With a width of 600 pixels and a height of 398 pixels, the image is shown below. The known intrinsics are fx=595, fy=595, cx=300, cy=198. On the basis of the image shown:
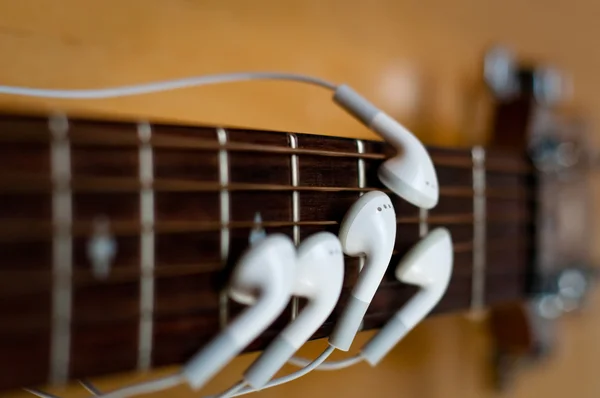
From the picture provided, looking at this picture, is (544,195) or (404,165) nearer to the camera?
(404,165)

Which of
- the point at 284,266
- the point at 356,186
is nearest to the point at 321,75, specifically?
the point at 356,186

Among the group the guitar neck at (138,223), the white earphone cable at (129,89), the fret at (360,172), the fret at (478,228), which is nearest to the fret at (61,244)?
the guitar neck at (138,223)

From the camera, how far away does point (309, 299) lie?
0.38m

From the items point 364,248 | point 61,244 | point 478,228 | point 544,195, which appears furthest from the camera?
point 544,195

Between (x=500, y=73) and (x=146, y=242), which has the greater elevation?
(x=500, y=73)

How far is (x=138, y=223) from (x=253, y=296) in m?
0.08

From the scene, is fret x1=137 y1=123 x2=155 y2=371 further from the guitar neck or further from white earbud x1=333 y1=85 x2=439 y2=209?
white earbud x1=333 y1=85 x2=439 y2=209

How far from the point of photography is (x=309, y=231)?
0.41 metres

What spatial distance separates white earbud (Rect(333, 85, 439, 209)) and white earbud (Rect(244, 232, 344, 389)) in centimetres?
9

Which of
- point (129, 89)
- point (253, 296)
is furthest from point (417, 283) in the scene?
point (129, 89)

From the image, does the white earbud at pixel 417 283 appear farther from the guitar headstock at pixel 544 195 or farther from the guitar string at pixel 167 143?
the guitar headstock at pixel 544 195

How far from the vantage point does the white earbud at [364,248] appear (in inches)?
15.8

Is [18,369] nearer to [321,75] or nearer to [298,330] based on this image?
[298,330]

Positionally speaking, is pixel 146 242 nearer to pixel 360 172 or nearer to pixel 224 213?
pixel 224 213
